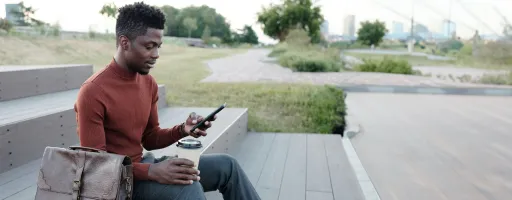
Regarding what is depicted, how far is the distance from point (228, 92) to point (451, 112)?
142 inches

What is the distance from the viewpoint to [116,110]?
5.14 ft

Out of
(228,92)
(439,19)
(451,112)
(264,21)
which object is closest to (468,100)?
(451,112)

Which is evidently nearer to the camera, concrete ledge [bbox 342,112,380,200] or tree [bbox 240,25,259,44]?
concrete ledge [bbox 342,112,380,200]

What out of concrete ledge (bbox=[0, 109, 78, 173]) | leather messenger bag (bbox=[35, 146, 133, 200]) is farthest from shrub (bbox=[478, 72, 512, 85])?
leather messenger bag (bbox=[35, 146, 133, 200])

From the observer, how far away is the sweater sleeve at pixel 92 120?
1.46 metres

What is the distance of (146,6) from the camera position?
161 centimetres

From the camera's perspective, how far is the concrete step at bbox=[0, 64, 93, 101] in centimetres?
370

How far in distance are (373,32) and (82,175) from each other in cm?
4498

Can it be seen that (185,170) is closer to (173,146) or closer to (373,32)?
(173,146)

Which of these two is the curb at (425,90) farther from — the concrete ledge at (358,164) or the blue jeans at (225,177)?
the blue jeans at (225,177)

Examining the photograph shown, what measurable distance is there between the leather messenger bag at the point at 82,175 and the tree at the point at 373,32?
44.3 metres

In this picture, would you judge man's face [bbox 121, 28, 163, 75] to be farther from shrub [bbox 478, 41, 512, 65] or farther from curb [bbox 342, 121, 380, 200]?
shrub [bbox 478, 41, 512, 65]

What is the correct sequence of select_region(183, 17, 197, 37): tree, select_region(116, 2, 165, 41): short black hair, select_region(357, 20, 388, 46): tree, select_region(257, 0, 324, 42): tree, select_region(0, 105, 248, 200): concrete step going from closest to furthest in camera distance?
1. select_region(116, 2, 165, 41): short black hair
2. select_region(0, 105, 248, 200): concrete step
3. select_region(183, 17, 197, 37): tree
4. select_region(257, 0, 324, 42): tree
5. select_region(357, 20, 388, 46): tree

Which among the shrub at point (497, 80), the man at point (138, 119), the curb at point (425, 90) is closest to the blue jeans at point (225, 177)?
the man at point (138, 119)
